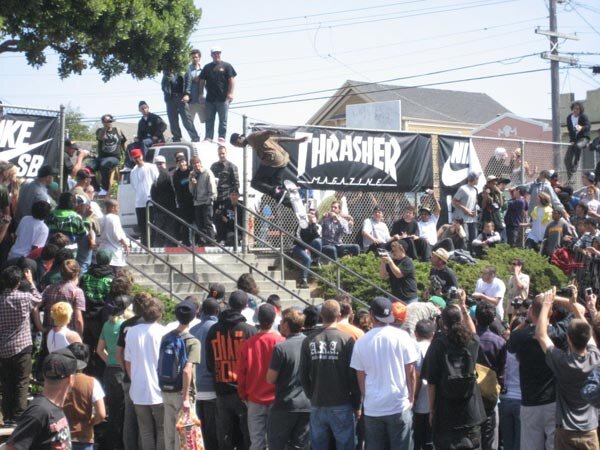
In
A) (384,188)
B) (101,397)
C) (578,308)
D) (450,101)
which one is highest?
(450,101)

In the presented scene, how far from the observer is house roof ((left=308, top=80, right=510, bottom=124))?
6122 cm

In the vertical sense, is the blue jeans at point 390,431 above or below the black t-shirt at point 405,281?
below

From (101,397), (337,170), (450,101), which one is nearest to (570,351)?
(101,397)

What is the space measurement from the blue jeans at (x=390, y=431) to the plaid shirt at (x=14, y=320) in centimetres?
406

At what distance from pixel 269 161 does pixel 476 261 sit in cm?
414

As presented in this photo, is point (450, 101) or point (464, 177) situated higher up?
point (450, 101)

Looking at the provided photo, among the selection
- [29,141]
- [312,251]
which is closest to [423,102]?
[312,251]

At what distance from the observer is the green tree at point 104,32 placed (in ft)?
51.8

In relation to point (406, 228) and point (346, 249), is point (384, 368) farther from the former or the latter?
point (406, 228)

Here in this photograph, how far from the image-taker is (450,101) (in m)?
65.8

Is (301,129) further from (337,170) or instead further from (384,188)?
(384,188)

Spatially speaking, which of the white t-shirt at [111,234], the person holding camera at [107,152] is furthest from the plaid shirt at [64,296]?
the person holding camera at [107,152]

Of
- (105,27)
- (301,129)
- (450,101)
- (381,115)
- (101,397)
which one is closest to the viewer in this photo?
(101,397)

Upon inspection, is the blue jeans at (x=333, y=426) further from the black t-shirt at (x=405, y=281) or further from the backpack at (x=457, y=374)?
the black t-shirt at (x=405, y=281)
